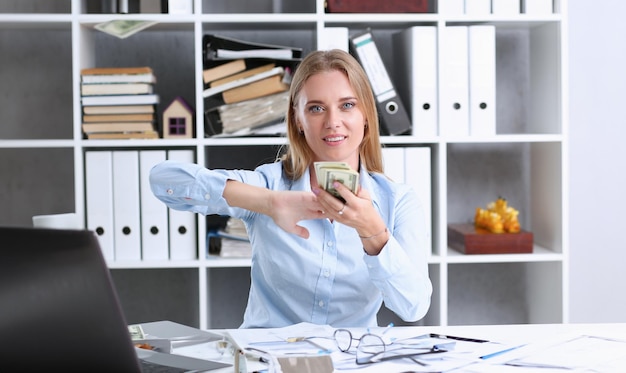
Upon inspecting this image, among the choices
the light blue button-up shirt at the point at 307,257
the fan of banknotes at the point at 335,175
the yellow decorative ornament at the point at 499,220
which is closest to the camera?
the fan of banknotes at the point at 335,175

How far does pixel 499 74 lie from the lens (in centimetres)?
274

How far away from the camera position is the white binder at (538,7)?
7.77 feet

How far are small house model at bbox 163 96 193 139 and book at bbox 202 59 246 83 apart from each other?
4.8 inches

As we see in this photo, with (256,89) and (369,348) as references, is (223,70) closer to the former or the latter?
(256,89)

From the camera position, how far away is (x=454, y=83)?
2.36 meters

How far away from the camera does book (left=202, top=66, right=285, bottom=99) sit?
230cm

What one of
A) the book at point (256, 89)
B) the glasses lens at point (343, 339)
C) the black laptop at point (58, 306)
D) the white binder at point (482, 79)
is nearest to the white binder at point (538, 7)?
the white binder at point (482, 79)

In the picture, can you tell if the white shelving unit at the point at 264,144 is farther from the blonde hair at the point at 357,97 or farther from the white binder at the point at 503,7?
the blonde hair at the point at 357,97

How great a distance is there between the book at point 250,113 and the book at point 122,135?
19 centimetres

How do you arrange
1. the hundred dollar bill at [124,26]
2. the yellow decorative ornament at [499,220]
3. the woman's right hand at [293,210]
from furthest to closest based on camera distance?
the yellow decorative ornament at [499,220], the hundred dollar bill at [124,26], the woman's right hand at [293,210]

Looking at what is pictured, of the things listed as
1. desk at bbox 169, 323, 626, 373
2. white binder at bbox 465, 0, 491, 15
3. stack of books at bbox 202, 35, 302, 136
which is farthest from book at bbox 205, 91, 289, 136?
desk at bbox 169, 323, 626, 373

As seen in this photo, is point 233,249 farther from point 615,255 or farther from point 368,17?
point 615,255

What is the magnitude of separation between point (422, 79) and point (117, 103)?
1.02 m

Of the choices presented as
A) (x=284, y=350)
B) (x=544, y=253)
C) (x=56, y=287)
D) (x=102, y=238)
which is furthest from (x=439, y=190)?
(x=56, y=287)
